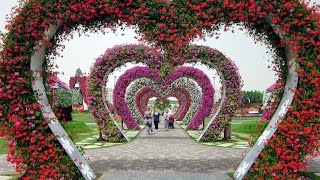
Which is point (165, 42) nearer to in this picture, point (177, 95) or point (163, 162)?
point (163, 162)

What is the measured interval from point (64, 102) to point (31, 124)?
1783 cm

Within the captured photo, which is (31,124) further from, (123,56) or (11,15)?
(123,56)

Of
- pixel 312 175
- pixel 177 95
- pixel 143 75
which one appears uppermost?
pixel 143 75

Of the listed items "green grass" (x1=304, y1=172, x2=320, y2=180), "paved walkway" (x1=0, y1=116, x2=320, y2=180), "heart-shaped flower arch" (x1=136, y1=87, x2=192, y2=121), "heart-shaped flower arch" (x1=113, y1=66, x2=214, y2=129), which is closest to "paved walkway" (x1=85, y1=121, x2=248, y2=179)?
"paved walkway" (x1=0, y1=116, x2=320, y2=180)

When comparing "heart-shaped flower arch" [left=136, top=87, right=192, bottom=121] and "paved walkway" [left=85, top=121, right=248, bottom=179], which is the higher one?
"heart-shaped flower arch" [left=136, top=87, right=192, bottom=121]

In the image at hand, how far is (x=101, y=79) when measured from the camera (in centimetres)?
1647

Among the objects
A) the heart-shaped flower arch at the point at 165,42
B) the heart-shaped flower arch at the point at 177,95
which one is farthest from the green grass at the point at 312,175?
the heart-shaped flower arch at the point at 177,95

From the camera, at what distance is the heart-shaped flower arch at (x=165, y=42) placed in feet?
25.5

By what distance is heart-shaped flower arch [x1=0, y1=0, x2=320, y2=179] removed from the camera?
777 cm

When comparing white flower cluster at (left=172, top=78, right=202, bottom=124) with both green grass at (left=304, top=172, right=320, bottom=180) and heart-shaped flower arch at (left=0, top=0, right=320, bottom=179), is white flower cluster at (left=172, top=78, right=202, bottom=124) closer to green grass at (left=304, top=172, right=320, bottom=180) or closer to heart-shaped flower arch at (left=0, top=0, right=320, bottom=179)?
green grass at (left=304, top=172, right=320, bottom=180)

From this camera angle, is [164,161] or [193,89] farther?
[193,89]

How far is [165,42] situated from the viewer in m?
7.98

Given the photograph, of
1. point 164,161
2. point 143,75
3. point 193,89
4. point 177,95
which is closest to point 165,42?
point 164,161

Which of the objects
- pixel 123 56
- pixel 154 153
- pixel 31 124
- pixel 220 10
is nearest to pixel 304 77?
pixel 220 10
